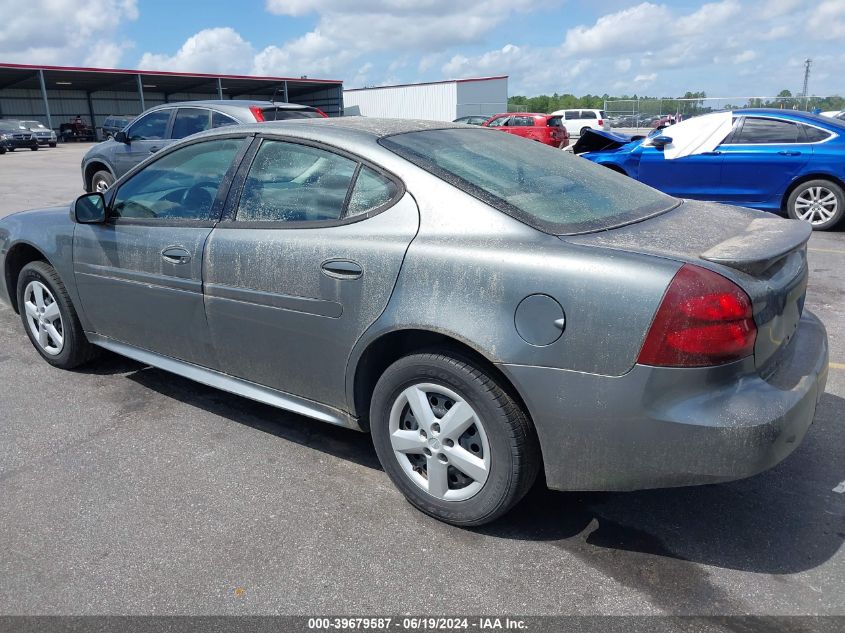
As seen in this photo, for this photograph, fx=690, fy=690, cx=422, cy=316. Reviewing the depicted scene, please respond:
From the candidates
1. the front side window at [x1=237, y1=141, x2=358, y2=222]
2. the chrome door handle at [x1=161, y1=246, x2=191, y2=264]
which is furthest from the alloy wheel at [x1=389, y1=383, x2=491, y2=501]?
the chrome door handle at [x1=161, y1=246, x2=191, y2=264]

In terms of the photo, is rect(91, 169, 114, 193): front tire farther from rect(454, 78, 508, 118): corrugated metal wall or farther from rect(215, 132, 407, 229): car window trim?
rect(454, 78, 508, 118): corrugated metal wall

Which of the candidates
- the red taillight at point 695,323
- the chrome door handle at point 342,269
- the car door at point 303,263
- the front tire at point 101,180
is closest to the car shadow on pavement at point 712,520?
the car door at point 303,263

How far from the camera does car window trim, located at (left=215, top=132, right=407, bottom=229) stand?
9.35 feet

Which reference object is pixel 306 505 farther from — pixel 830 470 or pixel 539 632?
pixel 830 470

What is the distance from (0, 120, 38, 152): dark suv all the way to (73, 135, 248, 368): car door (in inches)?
1293

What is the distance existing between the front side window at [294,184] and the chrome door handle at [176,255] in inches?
13.8

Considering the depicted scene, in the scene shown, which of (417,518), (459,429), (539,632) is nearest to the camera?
(539,632)

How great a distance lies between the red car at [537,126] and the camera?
23578 millimetres

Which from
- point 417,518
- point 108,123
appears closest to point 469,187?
point 417,518

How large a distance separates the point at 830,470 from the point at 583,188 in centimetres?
168

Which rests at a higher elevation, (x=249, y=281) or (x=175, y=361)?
(x=249, y=281)

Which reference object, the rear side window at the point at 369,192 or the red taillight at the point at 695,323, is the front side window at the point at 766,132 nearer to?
the rear side window at the point at 369,192

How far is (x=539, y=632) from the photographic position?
7.16 feet

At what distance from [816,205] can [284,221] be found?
8.02 meters
